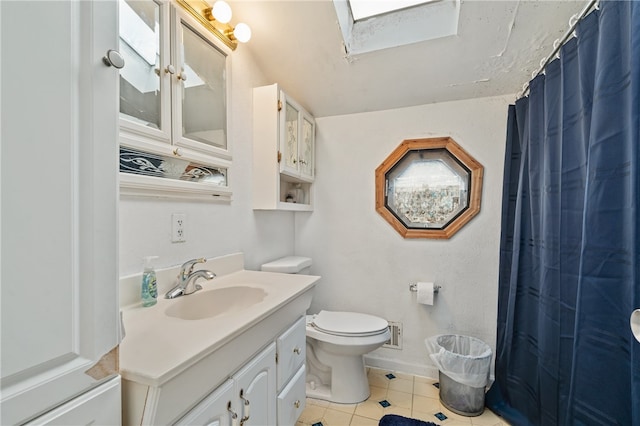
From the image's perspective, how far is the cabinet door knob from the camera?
0.52 metres

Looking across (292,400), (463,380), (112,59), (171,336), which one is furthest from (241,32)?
(463,380)

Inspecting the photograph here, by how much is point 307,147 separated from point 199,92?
918 millimetres

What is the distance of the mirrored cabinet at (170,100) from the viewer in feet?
3.45

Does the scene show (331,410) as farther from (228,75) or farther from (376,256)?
(228,75)

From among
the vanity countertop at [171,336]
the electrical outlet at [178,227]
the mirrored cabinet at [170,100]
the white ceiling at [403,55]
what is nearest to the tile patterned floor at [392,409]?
the vanity countertop at [171,336]

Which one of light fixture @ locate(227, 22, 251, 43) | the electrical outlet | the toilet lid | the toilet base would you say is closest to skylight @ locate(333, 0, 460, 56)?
light fixture @ locate(227, 22, 251, 43)

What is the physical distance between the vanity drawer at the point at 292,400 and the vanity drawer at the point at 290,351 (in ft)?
0.13

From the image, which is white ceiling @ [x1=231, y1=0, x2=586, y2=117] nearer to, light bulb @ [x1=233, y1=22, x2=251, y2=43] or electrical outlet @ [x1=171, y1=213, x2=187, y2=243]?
light bulb @ [x1=233, y1=22, x2=251, y2=43]

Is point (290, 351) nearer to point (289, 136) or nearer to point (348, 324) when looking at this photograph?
point (348, 324)

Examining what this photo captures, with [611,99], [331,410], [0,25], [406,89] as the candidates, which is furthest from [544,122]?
[331,410]

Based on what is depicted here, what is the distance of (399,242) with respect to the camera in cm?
211

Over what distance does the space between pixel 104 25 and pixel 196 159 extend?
83 cm

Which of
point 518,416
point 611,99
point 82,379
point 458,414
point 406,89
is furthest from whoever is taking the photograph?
point 406,89

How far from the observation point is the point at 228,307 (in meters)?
1.26
